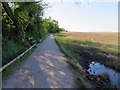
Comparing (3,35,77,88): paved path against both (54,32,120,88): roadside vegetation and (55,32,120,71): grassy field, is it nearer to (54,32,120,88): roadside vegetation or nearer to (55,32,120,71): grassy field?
(54,32,120,88): roadside vegetation

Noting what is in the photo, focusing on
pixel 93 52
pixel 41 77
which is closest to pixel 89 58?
pixel 93 52

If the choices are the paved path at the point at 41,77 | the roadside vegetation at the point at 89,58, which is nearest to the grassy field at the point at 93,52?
the roadside vegetation at the point at 89,58

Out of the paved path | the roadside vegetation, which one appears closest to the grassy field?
the roadside vegetation

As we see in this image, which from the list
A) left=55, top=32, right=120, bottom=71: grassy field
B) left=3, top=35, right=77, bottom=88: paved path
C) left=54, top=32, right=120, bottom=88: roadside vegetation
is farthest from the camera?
left=55, top=32, right=120, bottom=71: grassy field

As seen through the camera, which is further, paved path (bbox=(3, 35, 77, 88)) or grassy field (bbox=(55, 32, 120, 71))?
grassy field (bbox=(55, 32, 120, 71))

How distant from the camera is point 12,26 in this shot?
21.9 m

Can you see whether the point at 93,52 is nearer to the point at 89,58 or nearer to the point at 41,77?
the point at 89,58

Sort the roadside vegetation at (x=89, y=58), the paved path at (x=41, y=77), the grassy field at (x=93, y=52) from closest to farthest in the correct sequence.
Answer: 1. the paved path at (x=41, y=77)
2. the roadside vegetation at (x=89, y=58)
3. the grassy field at (x=93, y=52)

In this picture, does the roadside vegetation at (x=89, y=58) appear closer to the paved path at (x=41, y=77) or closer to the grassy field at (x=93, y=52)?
the grassy field at (x=93, y=52)

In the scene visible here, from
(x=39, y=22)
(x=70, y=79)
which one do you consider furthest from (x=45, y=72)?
(x=39, y=22)

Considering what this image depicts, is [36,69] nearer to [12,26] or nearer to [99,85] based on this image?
[99,85]

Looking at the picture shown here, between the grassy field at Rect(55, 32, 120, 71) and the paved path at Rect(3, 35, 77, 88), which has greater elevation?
the paved path at Rect(3, 35, 77, 88)

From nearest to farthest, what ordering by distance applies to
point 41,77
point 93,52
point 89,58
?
point 41,77 → point 89,58 → point 93,52

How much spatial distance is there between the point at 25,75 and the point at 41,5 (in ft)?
65.6
